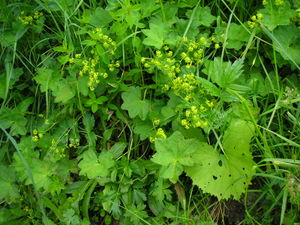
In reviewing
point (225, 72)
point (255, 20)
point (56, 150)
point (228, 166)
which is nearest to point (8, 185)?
point (56, 150)

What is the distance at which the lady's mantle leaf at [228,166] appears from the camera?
6.22 ft

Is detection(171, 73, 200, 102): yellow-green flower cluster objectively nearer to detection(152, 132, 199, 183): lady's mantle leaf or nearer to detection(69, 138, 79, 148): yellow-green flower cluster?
detection(152, 132, 199, 183): lady's mantle leaf

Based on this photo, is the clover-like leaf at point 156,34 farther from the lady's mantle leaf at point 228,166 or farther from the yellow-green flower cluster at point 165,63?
the lady's mantle leaf at point 228,166

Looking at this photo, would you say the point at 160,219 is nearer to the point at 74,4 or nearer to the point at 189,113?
the point at 189,113

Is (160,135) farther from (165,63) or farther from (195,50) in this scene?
(195,50)

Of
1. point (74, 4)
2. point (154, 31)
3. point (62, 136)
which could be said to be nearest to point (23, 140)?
point (62, 136)

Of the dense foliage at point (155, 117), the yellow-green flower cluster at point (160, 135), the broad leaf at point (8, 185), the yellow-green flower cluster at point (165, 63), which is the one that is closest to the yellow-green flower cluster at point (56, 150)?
the dense foliage at point (155, 117)

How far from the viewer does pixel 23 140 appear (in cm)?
224

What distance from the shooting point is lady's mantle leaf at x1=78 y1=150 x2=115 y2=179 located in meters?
2.03

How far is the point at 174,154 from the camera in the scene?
1902 millimetres

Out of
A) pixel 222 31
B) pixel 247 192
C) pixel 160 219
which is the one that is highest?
pixel 222 31

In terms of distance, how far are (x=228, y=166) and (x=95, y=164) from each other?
28.6 inches

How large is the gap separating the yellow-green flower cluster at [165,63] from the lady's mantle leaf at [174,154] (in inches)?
12.8

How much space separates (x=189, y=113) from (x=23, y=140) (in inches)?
41.9
